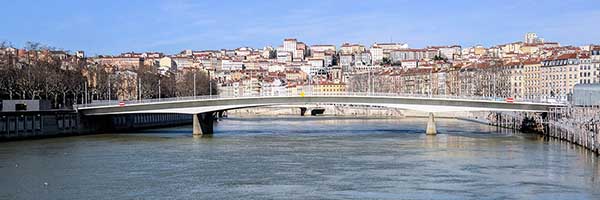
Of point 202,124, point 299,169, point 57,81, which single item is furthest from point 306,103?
point 299,169

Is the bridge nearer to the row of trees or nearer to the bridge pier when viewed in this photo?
the bridge pier

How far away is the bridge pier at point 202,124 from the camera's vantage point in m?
53.3

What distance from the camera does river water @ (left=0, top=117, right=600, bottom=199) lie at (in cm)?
2617

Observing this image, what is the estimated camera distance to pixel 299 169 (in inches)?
1264

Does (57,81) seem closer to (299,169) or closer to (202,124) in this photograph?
(202,124)

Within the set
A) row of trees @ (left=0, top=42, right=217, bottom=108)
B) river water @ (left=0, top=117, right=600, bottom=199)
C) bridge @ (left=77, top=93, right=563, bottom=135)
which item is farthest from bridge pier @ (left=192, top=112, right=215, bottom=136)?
row of trees @ (left=0, top=42, right=217, bottom=108)

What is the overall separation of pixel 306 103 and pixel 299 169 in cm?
2076

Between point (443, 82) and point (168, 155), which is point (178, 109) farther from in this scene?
point (443, 82)

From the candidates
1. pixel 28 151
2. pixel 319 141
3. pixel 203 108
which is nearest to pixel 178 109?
pixel 203 108

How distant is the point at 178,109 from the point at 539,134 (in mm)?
18554

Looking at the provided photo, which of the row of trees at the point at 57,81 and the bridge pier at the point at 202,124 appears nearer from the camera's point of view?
the bridge pier at the point at 202,124

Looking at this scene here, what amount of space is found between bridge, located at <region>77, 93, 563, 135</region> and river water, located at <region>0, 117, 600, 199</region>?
9.29ft

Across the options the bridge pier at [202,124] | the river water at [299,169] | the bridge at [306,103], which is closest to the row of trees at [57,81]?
the bridge at [306,103]

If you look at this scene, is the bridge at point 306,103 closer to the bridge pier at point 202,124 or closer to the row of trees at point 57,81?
the bridge pier at point 202,124
